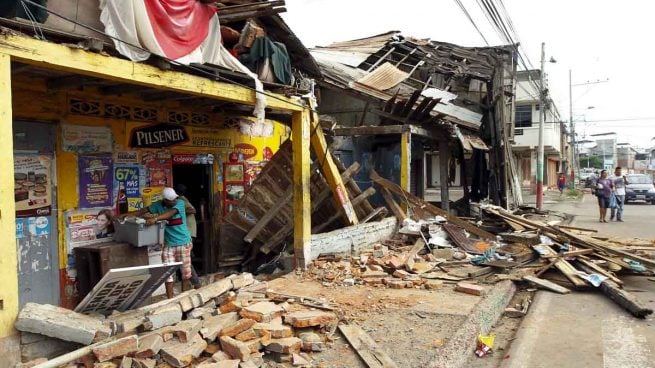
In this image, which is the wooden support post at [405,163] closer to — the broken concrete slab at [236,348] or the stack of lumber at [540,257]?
the stack of lumber at [540,257]

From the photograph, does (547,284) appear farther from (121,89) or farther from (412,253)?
(121,89)

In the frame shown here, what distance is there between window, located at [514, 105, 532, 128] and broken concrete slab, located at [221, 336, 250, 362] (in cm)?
3618

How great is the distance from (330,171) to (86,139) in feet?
13.4

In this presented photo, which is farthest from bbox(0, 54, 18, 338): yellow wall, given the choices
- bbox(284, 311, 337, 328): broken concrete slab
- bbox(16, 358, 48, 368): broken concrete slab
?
bbox(284, 311, 337, 328): broken concrete slab

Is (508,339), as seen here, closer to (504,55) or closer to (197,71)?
(197,71)

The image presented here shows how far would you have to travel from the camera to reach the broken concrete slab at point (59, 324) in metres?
3.78

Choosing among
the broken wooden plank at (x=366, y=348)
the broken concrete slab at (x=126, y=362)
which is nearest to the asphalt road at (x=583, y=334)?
the broken wooden plank at (x=366, y=348)

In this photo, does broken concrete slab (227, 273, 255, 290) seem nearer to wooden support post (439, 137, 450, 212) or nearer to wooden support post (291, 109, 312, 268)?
wooden support post (291, 109, 312, 268)

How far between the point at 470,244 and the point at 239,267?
475cm

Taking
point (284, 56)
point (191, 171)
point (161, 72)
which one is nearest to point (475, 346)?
point (161, 72)

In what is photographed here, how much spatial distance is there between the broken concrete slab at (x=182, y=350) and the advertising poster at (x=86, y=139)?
11.9 feet

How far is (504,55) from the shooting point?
1792cm

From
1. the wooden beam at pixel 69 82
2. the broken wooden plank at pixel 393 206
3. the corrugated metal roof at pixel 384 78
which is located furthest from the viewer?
the corrugated metal roof at pixel 384 78

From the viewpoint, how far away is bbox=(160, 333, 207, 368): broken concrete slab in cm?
397
